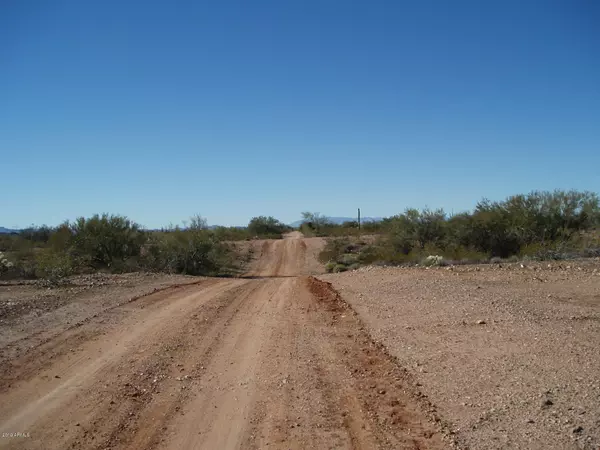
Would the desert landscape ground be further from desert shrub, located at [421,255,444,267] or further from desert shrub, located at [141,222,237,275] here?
desert shrub, located at [141,222,237,275]

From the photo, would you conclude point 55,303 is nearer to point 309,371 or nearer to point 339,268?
point 309,371

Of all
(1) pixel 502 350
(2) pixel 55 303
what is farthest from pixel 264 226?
(1) pixel 502 350

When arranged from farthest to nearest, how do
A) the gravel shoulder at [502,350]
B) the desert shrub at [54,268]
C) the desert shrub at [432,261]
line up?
1. the desert shrub at [432,261]
2. the desert shrub at [54,268]
3. the gravel shoulder at [502,350]

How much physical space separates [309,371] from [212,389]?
1484 millimetres

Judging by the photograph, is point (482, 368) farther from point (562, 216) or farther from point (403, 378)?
point (562, 216)

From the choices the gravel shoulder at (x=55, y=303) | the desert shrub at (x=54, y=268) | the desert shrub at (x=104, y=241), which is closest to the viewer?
the gravel shoulder at (x=55, y=303)

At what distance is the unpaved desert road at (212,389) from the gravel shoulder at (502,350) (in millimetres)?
478

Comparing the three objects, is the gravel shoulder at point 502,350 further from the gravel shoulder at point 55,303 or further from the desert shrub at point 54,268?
the desert shrub at point 54,268

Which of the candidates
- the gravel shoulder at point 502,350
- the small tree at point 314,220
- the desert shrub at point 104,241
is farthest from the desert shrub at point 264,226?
the gravel shoulder at point 502,350

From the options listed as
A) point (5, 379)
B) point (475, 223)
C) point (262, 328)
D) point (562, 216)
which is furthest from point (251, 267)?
point (5, 379)

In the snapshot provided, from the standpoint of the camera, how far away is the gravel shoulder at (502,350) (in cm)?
513

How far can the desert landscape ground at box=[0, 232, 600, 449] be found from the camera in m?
5.23

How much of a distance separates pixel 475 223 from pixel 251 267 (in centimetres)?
1679

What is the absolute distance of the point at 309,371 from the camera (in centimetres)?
727
